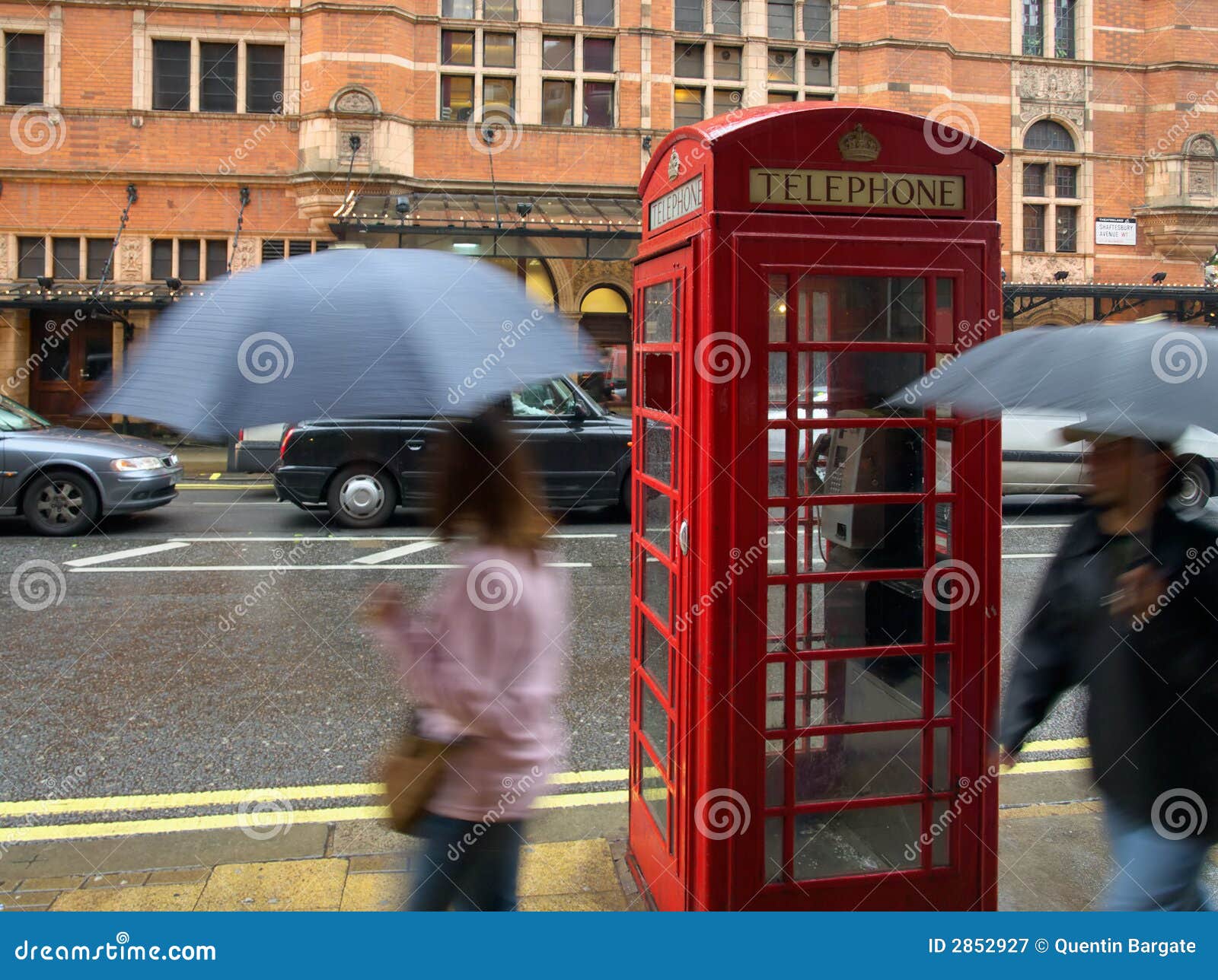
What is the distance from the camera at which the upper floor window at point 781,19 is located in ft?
78.5

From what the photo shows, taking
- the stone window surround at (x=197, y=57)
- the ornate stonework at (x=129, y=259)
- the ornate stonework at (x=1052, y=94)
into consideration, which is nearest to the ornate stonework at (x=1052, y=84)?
the ornate stonework at (x=1052, y=94)

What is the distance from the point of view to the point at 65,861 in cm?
375

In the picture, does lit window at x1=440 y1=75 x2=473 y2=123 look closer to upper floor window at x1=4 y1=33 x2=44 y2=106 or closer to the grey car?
upper floor window at x1=4 y1=33 x2=44 y2=106

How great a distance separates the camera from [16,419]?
11.3 meters

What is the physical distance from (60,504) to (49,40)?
624 inches

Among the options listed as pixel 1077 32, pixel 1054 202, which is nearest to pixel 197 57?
pixel 1054 202

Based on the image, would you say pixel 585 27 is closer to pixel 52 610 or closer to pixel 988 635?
pixel 52 610

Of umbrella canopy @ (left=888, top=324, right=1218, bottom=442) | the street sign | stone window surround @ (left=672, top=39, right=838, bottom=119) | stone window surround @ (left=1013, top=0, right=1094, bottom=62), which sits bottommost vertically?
umbrella canopy @ (left=888, top=324, right=1218, bottom=442)

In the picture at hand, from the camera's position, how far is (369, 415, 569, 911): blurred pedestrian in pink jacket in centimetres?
244

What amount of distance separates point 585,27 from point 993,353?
896 inches

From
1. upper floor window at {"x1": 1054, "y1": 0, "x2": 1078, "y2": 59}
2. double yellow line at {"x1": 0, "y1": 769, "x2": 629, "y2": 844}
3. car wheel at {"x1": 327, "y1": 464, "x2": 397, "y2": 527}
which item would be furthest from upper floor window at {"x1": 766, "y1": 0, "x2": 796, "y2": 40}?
double yellow line at {"x1": 0, "y1": 769, "x2": 629, "y2": 844}

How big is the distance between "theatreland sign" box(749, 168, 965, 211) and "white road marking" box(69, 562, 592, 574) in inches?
255

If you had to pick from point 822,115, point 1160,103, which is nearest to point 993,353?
point 822,115

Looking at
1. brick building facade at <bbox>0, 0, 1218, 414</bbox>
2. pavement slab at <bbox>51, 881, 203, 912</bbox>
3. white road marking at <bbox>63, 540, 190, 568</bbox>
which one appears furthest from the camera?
brick building facade at <bbox>0, 0, 1218, 414</bbox>
